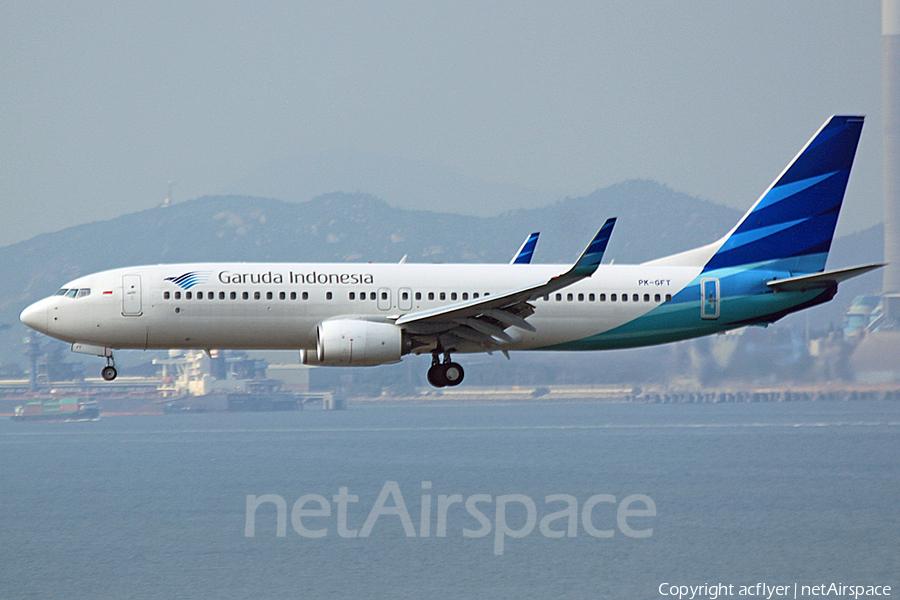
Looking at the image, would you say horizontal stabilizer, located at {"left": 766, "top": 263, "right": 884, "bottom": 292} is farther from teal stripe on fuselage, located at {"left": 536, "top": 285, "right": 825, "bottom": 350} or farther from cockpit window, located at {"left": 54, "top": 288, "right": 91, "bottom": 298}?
cockpit window, located at {"left": 54, "top": 288, "right": 91, "bottom": 298}

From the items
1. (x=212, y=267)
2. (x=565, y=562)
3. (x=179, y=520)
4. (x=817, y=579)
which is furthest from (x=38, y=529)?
(x=212, y=267)

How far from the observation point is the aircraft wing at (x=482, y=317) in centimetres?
3447

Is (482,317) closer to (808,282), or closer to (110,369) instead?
(808,282)

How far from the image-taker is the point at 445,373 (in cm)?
3728

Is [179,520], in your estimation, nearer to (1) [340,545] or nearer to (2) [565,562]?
(1) [340,545]

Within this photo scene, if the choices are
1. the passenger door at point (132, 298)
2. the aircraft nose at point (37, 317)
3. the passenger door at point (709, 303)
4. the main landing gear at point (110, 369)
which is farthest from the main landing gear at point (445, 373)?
the aircraft nose at point (37, 317)

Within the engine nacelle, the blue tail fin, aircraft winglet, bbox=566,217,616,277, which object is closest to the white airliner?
the engine nacelle

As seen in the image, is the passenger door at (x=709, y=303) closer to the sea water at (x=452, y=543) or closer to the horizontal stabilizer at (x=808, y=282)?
the horizontal stabilizer at (x=808, y=282)

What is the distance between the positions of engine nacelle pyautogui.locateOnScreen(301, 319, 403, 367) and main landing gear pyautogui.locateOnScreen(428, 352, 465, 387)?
2157 millimetres

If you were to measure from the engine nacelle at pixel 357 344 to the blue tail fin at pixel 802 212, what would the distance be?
1352 centimetres

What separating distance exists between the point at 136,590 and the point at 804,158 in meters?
120

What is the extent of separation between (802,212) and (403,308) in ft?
57.0

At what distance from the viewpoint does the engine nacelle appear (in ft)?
114

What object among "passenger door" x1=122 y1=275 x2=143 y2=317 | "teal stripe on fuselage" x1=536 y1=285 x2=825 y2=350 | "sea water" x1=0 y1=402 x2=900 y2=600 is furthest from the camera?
"sea water" x1=0 y1=402 x2=900 y2=600
